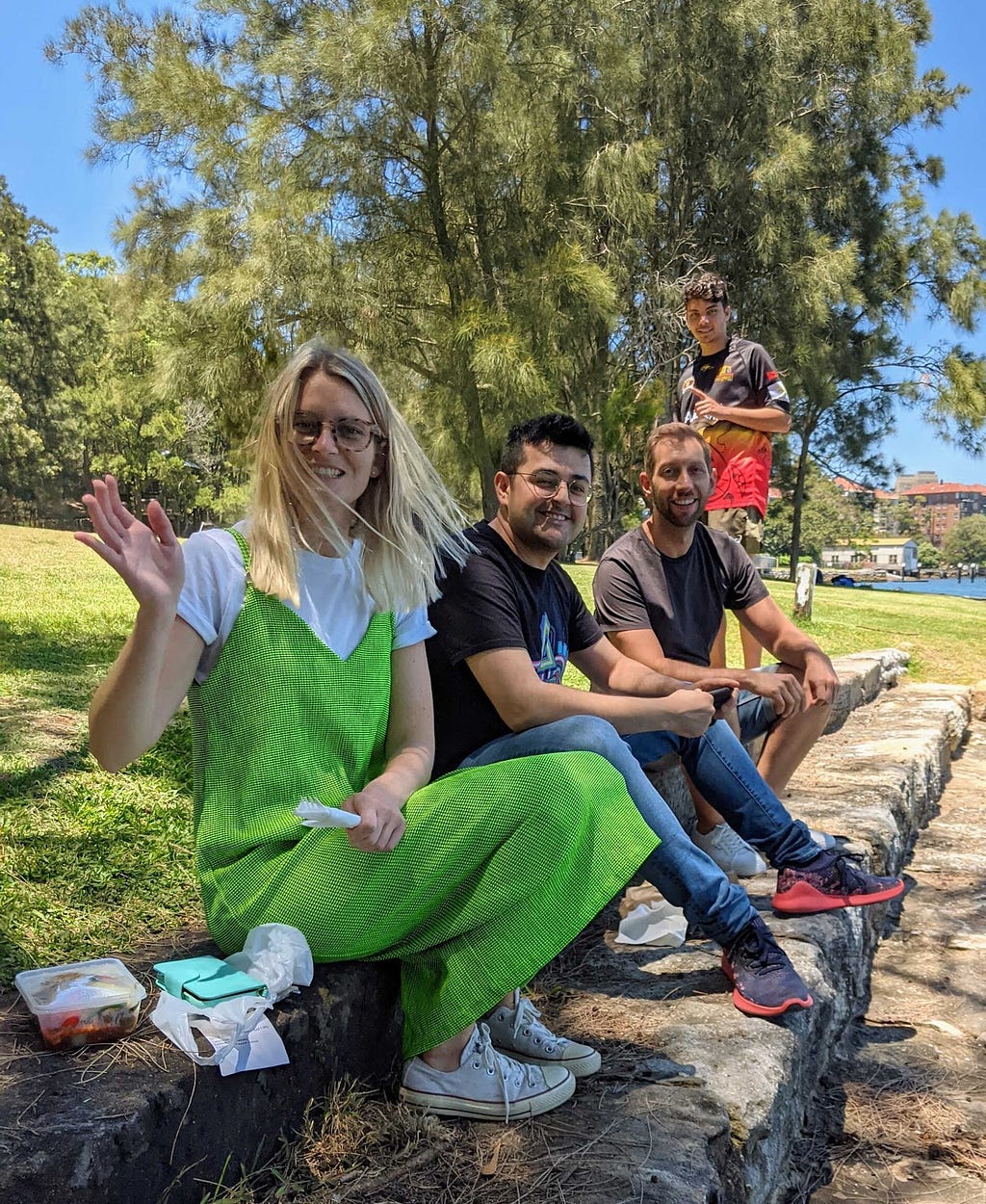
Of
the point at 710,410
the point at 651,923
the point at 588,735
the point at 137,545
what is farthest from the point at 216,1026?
the point at 710,410

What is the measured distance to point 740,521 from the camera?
5.12m

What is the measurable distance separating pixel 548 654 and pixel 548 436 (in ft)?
1.88

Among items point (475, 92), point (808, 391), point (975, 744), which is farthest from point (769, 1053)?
point (808, 391)

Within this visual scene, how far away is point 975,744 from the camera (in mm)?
7711

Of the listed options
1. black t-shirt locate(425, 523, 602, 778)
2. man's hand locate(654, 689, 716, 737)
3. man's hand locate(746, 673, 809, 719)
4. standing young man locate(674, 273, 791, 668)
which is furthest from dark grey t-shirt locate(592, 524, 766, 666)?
standing young man locate(674, 273, 791, 668)

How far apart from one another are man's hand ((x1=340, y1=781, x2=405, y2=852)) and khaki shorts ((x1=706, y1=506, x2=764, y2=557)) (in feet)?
11.2

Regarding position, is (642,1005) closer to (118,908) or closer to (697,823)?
(697,823)

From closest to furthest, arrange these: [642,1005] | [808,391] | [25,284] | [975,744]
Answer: [642,1005]
[975,744]
[808,391]
[25,284]

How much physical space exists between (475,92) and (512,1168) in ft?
34.6

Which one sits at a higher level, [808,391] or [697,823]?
[808,391]

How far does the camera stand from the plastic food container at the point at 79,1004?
167cm

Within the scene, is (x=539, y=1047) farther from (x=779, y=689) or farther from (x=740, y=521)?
(x=740, y=521)

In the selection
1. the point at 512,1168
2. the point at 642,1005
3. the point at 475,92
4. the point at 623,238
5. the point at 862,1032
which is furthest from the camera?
the point at 623,238

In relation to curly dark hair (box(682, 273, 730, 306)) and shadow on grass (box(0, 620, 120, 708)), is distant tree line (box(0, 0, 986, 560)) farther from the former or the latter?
curly dark hair (box(682, 273, 730, 306))
